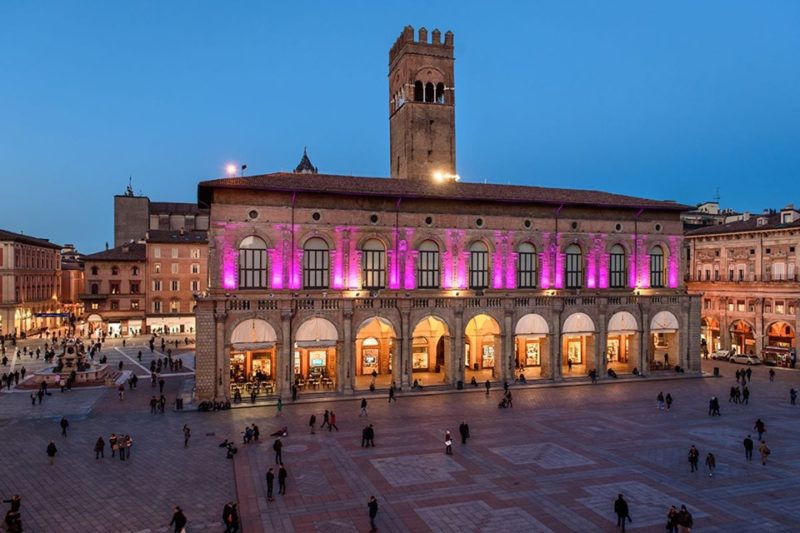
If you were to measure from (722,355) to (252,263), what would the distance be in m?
50.6

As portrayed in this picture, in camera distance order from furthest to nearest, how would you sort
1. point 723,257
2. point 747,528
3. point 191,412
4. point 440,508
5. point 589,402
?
1. point 723,257
2. point 589,402
3. point 191,412
4. point 440,508
5. point 747,528

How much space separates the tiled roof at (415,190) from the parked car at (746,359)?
19217 mm

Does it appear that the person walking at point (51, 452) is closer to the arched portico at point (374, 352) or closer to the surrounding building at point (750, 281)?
the arched portico at point (374, 352)

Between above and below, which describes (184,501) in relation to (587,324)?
below

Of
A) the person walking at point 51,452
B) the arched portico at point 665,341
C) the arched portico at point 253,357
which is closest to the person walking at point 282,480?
the person walking at point 51,452

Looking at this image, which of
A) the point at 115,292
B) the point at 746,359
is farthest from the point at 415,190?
the point at 115,292

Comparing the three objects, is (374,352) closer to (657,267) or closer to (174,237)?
(657,267)

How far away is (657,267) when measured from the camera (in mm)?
54031

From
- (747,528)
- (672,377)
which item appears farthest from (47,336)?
(747,528)

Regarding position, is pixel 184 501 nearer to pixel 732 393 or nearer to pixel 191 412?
pixel 191 412

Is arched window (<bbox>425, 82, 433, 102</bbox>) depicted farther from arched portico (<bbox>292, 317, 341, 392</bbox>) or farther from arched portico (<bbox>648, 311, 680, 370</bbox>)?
arched portico (<bbox>648, 311, 680, 370</bbox>)

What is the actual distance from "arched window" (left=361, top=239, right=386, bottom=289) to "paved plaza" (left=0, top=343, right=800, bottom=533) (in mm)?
9433

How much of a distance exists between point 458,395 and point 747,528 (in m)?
24.7

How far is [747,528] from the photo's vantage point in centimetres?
2039
